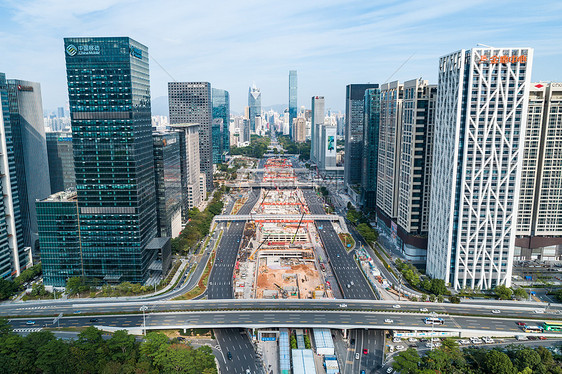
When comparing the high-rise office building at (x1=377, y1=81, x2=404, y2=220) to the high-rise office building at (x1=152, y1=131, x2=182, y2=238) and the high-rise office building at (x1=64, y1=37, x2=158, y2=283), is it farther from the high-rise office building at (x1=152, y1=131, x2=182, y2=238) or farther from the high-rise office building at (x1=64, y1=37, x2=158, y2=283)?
the high-rise office building at (x1=64, y1=37, x2=158, y2=283)

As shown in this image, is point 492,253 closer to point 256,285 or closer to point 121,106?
point 256,285

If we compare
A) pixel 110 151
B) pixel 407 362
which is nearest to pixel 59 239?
pixel 110 151

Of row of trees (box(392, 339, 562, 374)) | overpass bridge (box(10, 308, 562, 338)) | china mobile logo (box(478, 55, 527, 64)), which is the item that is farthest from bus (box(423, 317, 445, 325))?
china mobile logo (box(478, 55, 527, 64))

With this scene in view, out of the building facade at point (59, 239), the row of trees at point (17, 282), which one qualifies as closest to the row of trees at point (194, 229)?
the building facade at point (59, 239)

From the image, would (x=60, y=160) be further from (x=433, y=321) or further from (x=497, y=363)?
(x=497, y=363)

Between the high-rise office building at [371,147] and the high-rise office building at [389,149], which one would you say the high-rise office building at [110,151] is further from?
the high-rise office building at [371,147]
